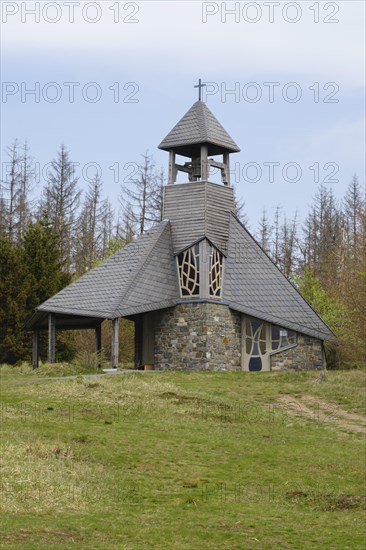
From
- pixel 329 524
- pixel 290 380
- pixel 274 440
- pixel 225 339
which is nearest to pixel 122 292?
pixel 225 339

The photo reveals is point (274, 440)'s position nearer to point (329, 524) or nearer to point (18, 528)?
point (329, 524)

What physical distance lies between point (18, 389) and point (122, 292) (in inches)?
325

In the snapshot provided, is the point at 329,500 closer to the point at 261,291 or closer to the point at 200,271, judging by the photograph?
the point at 200,271

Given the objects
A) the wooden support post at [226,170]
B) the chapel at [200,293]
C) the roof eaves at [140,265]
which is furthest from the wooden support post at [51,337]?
the wooden support post at [226,170]

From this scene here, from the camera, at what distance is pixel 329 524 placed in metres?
13.7

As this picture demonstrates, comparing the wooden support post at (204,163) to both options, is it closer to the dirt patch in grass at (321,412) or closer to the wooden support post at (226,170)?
the wooden support post at (226,170)

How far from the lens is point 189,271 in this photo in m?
35.4

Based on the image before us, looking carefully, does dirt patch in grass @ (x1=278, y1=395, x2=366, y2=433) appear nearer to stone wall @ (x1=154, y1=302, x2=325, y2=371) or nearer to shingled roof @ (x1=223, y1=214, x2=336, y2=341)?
stone wall @ (x1=154, y1=302, x2=325, y2=371)

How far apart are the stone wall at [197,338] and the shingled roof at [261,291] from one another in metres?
0.86

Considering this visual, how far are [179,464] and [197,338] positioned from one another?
1699 centimetres

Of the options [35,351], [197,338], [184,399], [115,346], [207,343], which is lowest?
[184,399]

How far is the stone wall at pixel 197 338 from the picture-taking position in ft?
112

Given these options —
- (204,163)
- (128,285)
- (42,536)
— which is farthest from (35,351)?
(42,536)

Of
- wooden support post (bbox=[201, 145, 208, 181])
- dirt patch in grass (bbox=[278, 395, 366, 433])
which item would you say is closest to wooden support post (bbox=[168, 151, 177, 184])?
wooden support post (bbox=[201, 145, 208, 181])
